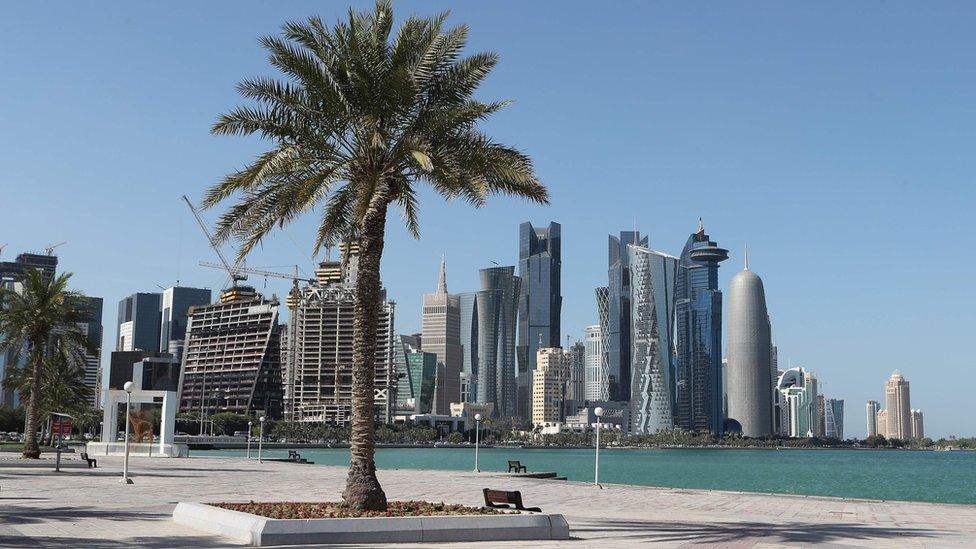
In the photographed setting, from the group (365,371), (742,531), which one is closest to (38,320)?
(365,371)

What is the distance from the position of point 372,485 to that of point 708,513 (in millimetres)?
10742

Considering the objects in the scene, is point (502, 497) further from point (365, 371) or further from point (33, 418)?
point (33, 418)

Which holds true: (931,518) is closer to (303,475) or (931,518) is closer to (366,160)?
(366,160)

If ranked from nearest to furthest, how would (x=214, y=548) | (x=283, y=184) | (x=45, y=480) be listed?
(x=214, y=548)
(x=283, y=184)
(x=45, y=480)

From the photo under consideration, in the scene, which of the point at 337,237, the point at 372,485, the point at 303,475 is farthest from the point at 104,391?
the point at 372,485

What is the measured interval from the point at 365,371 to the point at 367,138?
490 cm

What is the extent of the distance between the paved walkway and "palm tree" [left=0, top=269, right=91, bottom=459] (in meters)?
5.49

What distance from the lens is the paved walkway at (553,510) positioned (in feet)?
62.0

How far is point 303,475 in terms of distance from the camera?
157 ft

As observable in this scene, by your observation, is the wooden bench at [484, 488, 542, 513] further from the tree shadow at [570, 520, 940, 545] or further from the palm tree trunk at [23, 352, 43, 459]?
the palm tree trunk at [23, 352, 43, 459]

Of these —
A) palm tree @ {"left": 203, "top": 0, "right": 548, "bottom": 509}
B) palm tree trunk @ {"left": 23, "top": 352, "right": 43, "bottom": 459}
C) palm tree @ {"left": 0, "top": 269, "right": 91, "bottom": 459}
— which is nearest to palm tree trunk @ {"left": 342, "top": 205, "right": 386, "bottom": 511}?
palm tree @ {"left": 203, "top": 0, "right": 548, "bottom": 509}

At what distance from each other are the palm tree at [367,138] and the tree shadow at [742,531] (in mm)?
5403

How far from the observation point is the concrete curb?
57.1ft

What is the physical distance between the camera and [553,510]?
26.9 metres
